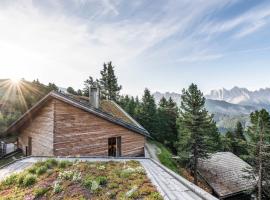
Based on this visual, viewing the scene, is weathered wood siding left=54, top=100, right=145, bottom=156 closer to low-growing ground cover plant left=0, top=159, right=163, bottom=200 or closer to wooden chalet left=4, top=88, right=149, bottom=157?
wooden chalet left=4, top=88, right=149, bottom=157

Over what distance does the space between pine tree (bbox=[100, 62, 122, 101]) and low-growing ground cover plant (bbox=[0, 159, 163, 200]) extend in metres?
47.3

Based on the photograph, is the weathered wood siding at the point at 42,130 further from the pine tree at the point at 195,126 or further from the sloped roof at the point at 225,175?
the sloped roof at the point at 225,175

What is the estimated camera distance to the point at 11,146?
28891 millimetres

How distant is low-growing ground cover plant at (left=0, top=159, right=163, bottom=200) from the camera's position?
6480 mm

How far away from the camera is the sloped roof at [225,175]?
2258cm

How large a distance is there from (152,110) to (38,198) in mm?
38965

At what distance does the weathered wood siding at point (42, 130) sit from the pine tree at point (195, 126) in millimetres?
16267

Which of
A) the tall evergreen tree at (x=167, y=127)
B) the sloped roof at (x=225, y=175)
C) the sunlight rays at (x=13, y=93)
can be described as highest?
the sunlight rays at (x=13, y=93)

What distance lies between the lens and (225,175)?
25203 mm

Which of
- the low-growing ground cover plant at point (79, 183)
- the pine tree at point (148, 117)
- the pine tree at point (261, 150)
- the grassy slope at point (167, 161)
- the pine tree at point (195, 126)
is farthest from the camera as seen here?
the pine tree at point (148, 117)

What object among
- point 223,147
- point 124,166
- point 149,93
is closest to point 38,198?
point 124,166

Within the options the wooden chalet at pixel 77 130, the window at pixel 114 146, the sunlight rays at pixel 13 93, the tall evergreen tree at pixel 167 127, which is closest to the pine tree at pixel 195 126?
the wooden chalet at pixel 77 130

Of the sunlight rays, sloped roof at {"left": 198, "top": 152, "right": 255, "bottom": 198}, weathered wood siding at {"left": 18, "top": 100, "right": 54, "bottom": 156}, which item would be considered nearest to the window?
weathered wood siding at {"left": 18, "top": 100, "right": 54, "bottom": 156}

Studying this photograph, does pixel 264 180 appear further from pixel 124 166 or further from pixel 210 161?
pixel 124 166
